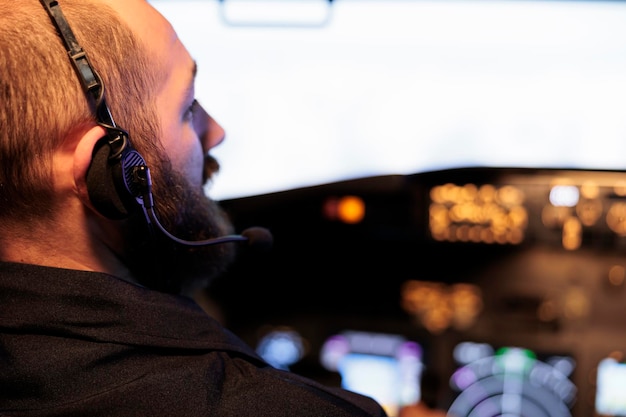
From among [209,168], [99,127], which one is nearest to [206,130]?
[209,168]

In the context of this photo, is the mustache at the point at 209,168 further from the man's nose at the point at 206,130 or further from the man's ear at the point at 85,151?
the man's ear at the point at 85,151

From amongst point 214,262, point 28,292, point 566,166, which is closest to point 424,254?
point 566,166

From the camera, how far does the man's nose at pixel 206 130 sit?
30.1 inches

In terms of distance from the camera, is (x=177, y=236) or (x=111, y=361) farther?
(x=177, y=236)

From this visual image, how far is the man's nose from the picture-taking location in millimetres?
764

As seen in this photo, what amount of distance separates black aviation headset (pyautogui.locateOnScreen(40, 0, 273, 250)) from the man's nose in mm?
174

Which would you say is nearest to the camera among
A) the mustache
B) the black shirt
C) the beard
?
the black shirt

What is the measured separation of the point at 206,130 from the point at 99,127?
A: 204mm

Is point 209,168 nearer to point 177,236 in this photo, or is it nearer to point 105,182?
point 177,236

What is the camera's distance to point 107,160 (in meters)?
0.58

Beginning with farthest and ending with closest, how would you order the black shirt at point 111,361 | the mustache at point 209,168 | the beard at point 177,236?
the mustache at point 209,168 < the beard at point 177,236 < the black shirt at point 111,361

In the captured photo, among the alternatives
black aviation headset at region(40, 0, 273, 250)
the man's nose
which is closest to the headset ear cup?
black aviation headset at region(40, 0, 273, 250)

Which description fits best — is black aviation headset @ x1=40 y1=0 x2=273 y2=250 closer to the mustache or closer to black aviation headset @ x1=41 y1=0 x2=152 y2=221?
black aviation headset @ x1=41 y1=0 x2=152 y2=221

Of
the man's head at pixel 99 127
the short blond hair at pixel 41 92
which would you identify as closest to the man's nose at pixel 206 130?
the man's head at pixel 99 127
